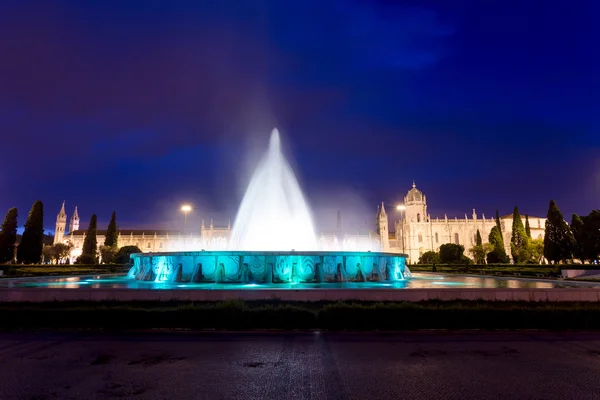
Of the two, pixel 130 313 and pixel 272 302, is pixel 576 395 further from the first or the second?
pixel 130 313

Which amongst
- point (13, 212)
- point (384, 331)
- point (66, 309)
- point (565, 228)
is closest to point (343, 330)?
point (384, 331)

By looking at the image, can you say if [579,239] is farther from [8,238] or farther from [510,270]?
[8,238]

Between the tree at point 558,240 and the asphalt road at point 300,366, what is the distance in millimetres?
42491

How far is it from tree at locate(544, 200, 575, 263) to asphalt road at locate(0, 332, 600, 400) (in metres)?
42.5

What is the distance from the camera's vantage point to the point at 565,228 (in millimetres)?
43719

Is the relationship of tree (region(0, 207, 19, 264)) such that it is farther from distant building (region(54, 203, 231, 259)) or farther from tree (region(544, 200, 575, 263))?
tree (region(544, 200, 575, 263))

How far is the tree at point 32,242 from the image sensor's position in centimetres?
4250

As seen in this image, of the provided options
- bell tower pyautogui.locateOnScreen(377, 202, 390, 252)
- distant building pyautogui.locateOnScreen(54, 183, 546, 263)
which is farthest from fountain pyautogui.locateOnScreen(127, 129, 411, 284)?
bell tower pyautogui.locateOnScreen(377, 202, 390, 252)

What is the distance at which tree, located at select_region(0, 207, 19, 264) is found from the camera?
42.4 m

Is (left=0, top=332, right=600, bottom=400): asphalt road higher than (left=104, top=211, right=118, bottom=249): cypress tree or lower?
lower

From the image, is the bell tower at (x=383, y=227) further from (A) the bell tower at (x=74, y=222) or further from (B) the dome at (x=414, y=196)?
(A) the bell tower at (x=74, y=222)

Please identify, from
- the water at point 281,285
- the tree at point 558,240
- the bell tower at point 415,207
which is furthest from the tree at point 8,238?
the bell tower at point 415,207

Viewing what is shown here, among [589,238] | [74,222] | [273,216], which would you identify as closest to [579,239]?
[589,238]

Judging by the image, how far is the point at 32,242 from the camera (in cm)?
4294
